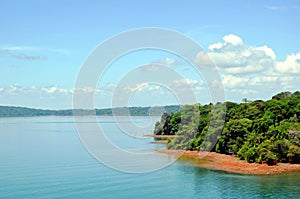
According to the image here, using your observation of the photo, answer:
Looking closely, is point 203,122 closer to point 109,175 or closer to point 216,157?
point 216,157

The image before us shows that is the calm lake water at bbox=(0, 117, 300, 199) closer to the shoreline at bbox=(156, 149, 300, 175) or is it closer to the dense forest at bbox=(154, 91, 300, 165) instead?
the shoreline at bbox=(156, 149, 300, 175)

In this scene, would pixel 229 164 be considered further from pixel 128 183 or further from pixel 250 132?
pixel 128 183

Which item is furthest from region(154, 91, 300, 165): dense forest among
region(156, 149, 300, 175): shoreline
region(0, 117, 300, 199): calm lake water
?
region(0, 117, 300, 199): calm lake water

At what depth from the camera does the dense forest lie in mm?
33812

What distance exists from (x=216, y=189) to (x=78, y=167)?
13085 millimetres

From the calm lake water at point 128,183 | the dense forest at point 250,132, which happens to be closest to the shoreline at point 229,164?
the dense forest at point 250,132

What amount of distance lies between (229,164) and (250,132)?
19.9 ft

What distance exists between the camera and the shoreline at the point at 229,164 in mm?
31303

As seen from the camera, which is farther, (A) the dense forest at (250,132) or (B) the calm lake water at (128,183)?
(A) the dense forest at (250,132)

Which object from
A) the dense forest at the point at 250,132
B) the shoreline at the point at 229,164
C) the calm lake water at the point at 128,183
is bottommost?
the calm lake water at the point at 128,183

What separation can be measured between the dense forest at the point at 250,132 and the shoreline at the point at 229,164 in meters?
0.79

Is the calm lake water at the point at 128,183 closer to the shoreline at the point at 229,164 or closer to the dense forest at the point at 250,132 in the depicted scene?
the shoreline at the point at 229,164

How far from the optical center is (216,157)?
127 feet

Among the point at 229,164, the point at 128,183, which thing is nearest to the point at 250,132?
the point at 229,164
